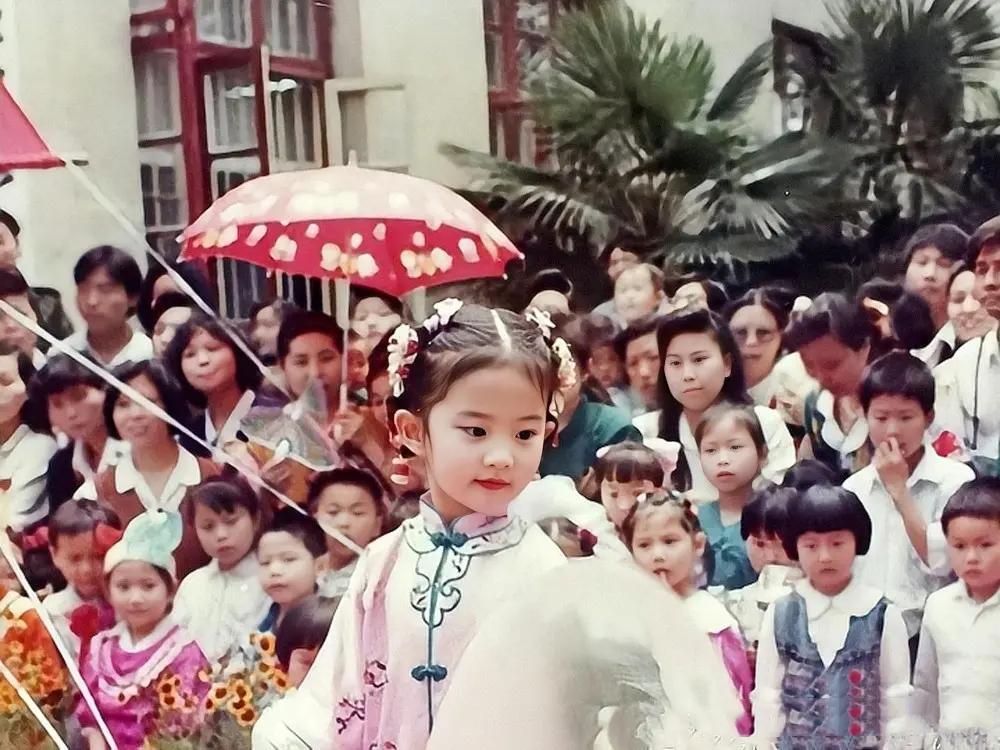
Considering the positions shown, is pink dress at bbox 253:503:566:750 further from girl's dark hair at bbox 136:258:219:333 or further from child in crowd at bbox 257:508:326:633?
girl's dark hair at bbox 136:258:219:333

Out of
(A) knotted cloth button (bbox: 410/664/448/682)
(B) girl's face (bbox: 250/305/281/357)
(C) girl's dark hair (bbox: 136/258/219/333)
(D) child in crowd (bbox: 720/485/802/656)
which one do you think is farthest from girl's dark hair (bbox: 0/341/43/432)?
(D) child in crowd (bbox: 720/485/802/656)

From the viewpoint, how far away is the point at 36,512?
3.83 ft

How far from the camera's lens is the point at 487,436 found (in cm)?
96

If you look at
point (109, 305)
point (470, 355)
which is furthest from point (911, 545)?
point (109, 305)

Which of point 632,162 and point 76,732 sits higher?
point 632,162

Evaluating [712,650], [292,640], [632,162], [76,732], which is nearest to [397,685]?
[292,640]

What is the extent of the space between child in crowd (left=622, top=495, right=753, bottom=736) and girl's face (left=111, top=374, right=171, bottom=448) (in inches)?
18.5

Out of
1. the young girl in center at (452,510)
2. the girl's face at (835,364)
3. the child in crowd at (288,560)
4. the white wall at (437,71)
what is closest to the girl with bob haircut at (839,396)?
the girl's face at (835,364)

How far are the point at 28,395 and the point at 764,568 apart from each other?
2.44 feet

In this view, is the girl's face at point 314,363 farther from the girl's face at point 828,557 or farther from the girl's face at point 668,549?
the girl's face at point 828,557

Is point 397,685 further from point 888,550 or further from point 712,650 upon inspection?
point 888,550

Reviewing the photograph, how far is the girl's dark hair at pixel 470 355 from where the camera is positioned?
970 mm

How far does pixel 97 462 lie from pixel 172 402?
104 millimetres

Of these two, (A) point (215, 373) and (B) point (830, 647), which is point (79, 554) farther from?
(B) point (830, 647)
